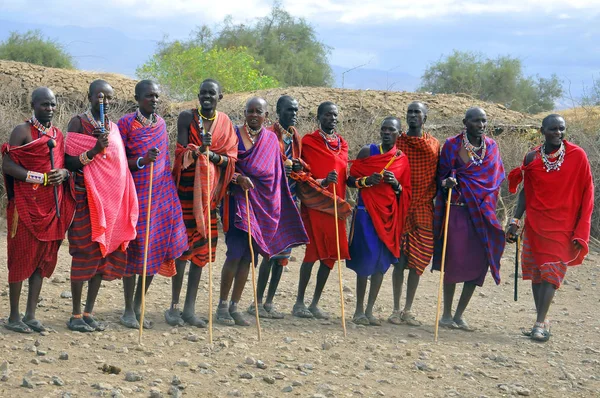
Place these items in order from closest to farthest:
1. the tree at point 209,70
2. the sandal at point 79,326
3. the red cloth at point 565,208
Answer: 1. the sandal at point 79,326
2. the red cloth at point 565,208
3. the tree at point 209,70

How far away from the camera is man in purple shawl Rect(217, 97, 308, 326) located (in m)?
6.57

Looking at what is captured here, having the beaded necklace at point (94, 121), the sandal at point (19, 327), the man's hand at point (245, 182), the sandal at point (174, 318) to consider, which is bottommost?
the sandal at point (19, 327)

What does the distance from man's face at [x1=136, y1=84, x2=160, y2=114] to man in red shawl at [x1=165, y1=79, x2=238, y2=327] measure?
10.5 inches

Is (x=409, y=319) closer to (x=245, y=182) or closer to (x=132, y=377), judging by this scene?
(x=245, y=182)

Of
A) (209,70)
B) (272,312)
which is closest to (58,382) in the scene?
(272,312)

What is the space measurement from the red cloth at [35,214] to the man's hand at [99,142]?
0.24 m

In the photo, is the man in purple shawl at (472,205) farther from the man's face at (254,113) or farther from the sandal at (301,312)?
the man's face at (254,113)

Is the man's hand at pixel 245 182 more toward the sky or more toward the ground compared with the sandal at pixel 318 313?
more toward the sky

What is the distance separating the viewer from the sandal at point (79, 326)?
6039 mm

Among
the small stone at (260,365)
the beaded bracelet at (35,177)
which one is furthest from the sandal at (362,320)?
the beaded bracelet at (35,177)

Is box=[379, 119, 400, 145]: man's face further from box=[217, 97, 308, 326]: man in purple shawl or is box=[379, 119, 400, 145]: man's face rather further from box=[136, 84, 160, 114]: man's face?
box=[136, 84, 160, 114]: man's face

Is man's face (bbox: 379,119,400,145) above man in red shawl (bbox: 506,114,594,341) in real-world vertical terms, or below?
above

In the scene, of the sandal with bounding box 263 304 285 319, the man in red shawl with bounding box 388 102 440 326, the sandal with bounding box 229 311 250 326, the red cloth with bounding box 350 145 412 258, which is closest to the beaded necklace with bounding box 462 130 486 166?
the man in red shawl with bounding box 388 102 440 326

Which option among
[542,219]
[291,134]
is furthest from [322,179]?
[542,219]
